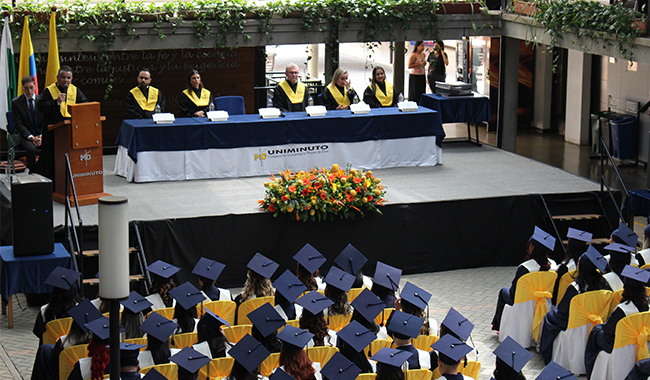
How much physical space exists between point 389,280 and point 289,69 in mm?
6403

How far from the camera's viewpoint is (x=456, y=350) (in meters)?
6.80

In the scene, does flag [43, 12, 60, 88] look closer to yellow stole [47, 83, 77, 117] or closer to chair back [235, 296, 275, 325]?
yellow stole [47, 83, 77, 117]

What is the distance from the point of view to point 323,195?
1113 centimetres

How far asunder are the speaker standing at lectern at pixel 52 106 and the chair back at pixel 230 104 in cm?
263

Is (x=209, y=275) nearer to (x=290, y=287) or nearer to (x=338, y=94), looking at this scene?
(x=290, y=287)

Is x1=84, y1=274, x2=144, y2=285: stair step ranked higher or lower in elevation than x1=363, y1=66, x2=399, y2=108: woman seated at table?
lower

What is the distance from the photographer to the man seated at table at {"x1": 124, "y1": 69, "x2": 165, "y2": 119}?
1357 centimetres

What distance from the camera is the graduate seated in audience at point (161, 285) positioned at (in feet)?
28.5

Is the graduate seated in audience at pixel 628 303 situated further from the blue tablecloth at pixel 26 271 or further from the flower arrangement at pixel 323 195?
the blue tablecloth at pixel 26 271

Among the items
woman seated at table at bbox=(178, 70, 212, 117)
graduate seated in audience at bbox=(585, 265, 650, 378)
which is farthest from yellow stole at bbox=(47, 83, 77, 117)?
graduate seated in audience at bbox=(585, 265, 650, 378)

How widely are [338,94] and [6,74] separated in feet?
15.9

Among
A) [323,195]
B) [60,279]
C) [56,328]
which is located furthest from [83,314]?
[323,195]

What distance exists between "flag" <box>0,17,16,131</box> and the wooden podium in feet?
4.27

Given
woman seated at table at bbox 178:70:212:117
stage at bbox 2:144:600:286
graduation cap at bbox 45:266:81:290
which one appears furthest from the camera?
woman seated at table at bbox 178:70:212:117
